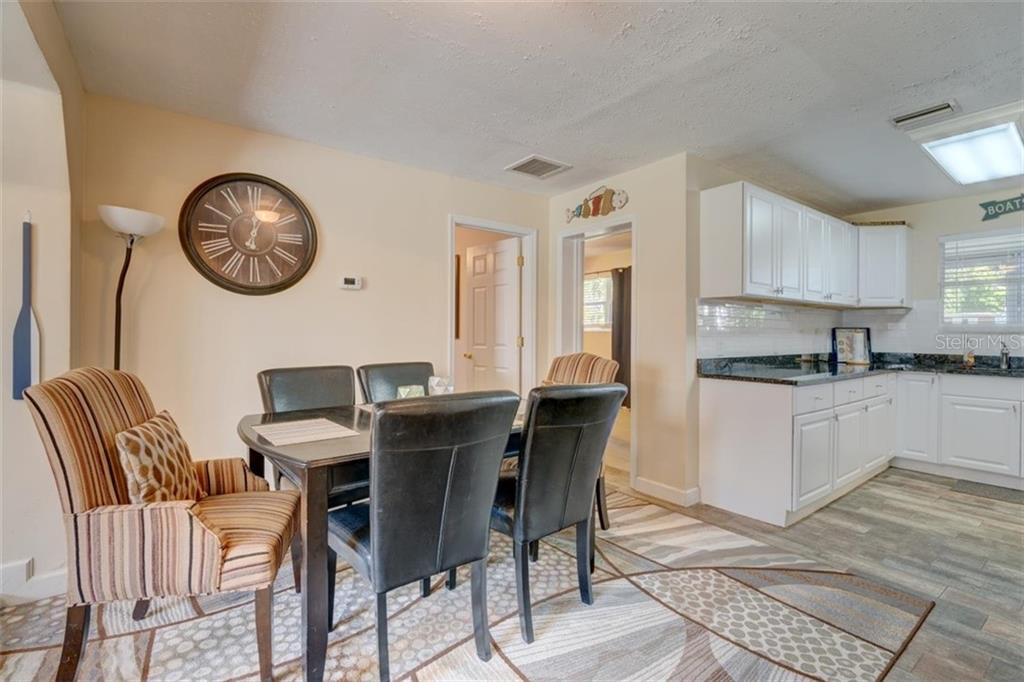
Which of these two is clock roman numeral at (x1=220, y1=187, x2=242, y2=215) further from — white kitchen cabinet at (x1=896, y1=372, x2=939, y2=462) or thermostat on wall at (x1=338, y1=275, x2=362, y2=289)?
white kitchen cabinet at (x1=896, y1=372, x2=939, y2=462)

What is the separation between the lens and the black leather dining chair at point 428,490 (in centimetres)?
133

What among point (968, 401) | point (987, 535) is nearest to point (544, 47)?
point (987, 535)

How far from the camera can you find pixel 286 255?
291 cm

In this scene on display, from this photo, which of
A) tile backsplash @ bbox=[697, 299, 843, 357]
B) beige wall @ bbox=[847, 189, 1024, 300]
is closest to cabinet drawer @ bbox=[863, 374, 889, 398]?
tile backsplash @ bbox=[697, 299, 843, 357]

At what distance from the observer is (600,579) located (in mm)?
2164

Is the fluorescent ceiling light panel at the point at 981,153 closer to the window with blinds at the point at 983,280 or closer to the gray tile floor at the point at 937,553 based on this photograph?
the window with blinds at the point at 983,280

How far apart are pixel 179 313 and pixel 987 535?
4.88 m

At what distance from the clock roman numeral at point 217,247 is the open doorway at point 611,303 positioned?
10.5ft

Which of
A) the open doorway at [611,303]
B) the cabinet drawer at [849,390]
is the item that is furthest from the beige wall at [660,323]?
the open doorway at [611,303]

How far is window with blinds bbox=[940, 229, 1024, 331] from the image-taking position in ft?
12.4

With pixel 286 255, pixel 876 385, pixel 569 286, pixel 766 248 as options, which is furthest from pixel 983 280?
pixel 286 255

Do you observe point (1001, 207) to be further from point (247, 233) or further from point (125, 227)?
point (125, 227)

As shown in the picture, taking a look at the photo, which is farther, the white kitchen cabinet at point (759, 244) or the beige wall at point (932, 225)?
the beige wall at point (932, 225)

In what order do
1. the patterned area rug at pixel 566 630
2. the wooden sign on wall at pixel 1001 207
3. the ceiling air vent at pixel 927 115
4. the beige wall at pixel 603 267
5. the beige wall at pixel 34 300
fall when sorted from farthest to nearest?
the beige wall at pixel 603 267 → the wooden sign on wall at pixel 1001 207 → the ceiling air vent at pixel 927 115 → the beige wall at pixel 34 300 → the patterned area rug at pixel 566 630
